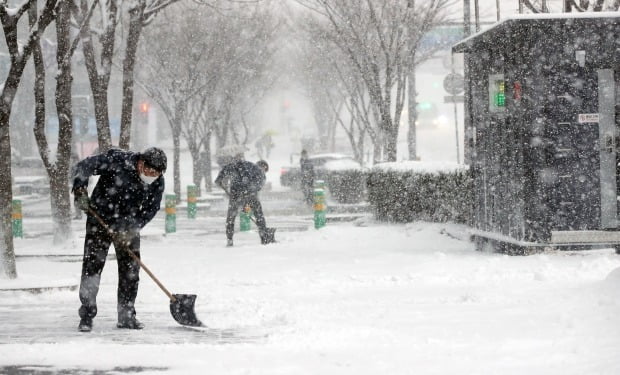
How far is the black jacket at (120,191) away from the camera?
7.11 meters

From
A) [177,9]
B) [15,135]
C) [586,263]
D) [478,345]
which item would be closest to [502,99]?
[586,263]

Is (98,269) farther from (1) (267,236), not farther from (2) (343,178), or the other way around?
(2) (343,178)

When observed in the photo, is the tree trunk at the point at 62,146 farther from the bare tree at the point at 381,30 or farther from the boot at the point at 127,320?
the boot at the point at 127,320

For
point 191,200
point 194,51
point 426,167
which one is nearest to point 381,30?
point 426,167

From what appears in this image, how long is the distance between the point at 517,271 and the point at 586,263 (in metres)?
0.95

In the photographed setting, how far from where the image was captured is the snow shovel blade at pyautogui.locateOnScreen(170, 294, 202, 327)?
7195 mm

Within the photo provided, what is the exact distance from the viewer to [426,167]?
16.6 m

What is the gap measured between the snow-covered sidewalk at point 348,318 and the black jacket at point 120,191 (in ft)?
3.05

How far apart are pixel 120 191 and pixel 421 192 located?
33.6ft

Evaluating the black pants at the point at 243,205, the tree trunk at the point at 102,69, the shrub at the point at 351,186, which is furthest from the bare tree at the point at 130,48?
the shrub at the point at 351,186

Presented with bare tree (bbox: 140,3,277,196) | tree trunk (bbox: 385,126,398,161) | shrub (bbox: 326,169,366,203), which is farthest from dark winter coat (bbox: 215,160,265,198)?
bare tree (bbox: 140,3,277,196)

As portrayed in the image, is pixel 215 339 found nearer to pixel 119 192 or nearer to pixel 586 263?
pixel 119 192

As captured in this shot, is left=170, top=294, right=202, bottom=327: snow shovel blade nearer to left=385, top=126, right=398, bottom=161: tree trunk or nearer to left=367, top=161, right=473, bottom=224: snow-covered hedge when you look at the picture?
left=367, top=161, right=473, bottom=224: snow-covered hedge

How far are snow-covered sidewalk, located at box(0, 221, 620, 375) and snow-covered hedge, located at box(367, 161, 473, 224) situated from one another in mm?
2889
